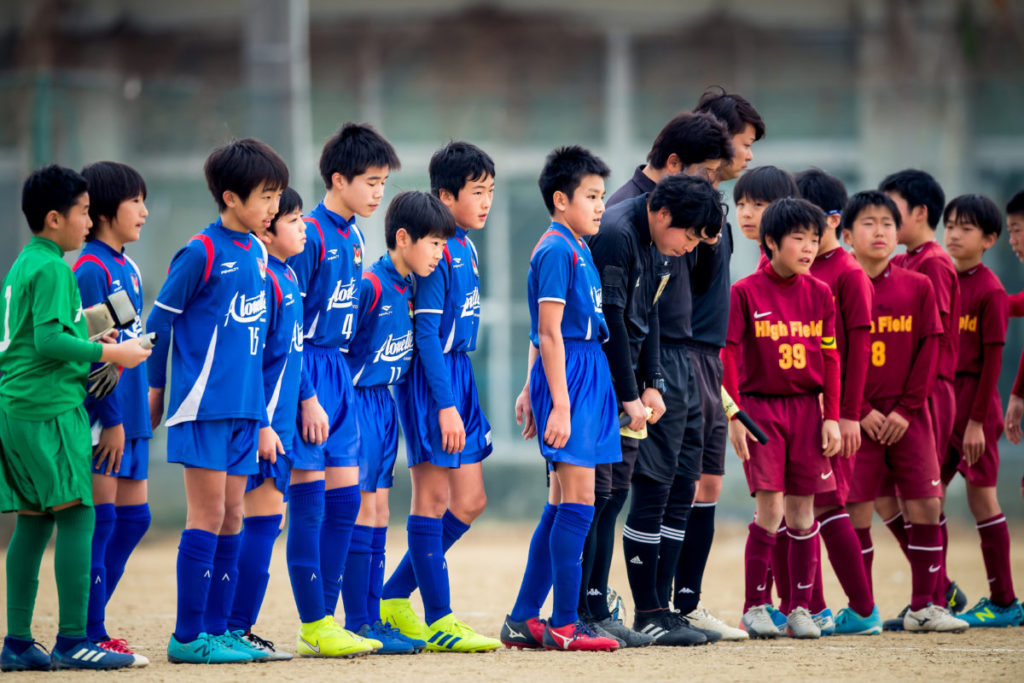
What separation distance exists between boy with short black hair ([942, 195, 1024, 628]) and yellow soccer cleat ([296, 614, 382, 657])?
2951 millimetres

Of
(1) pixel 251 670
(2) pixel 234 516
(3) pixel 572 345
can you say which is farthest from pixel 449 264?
(1) pixel 251 670

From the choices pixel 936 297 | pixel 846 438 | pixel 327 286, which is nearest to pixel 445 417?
pixel 327 286

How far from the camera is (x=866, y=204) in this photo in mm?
6129

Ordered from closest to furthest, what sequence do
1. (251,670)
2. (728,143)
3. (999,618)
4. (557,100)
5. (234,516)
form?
1. (251,670)
2. (234,516)
3. (728,143)
4. (999,618)
5. (557,100)

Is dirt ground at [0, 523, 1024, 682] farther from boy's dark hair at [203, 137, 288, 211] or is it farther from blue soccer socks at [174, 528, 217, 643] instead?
boy's dark hair at [203, 137, 288, 211]

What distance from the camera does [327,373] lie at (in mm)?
4914

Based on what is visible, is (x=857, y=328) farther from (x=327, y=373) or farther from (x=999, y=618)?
(x=327, y=373)

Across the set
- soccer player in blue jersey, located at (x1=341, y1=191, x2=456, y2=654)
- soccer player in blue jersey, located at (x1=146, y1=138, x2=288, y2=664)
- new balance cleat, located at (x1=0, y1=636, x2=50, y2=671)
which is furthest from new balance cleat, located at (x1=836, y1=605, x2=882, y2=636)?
new balance cleat, located at (x1=0, y1=636, x2=50, y2=671)

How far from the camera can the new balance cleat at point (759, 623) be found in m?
5.46

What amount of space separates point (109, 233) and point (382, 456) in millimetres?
1335

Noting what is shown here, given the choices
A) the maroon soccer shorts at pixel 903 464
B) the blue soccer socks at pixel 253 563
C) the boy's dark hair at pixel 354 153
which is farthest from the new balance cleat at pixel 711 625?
the boy's dark hair at pixel 354 153

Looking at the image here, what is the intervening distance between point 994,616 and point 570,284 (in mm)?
2753

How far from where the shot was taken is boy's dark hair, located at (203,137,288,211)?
4590 millimetres

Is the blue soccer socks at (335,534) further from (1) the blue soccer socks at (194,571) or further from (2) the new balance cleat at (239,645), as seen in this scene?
(1) the blue soccer socks at (194,571)
